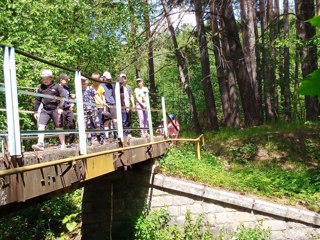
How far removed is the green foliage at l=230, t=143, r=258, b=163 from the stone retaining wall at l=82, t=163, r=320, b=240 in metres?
3.50

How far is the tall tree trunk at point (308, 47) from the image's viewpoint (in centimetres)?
1319

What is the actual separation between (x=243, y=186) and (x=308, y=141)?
4118mm

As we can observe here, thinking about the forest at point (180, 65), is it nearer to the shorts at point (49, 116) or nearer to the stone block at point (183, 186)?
the stone block at point (183, 186)

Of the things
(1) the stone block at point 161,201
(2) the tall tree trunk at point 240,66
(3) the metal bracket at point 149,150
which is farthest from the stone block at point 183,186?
(2) the tall tree trunk at point 240,66

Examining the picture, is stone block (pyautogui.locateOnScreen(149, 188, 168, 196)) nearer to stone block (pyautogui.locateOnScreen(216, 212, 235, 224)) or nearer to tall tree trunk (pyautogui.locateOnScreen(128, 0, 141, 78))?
stone block (pyautogui.locateOnScreen(216, 212, 235, 224))

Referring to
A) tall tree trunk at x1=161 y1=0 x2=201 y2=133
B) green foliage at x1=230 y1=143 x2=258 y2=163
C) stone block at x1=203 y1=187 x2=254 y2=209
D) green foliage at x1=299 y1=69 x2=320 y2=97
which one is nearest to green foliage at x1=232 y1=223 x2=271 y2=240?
stone block at x1=203 y1=187 x2=254 y2=209

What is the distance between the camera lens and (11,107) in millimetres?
4125

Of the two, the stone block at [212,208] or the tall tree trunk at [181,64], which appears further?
the tall tree trunk at [181,64]

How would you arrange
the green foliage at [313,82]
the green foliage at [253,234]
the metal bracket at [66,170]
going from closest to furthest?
the green foliage at [313,82], the metal bracket at [66,170], the green foliage at [253,234]

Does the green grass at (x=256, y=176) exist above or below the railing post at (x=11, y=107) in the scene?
below

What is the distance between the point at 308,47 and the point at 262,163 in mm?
4185

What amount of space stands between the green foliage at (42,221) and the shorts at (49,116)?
674 centimetres

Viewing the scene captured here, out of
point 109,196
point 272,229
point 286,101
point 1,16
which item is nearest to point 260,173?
point 272,229

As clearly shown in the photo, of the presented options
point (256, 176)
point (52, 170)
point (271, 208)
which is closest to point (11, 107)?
point (52, 170)
